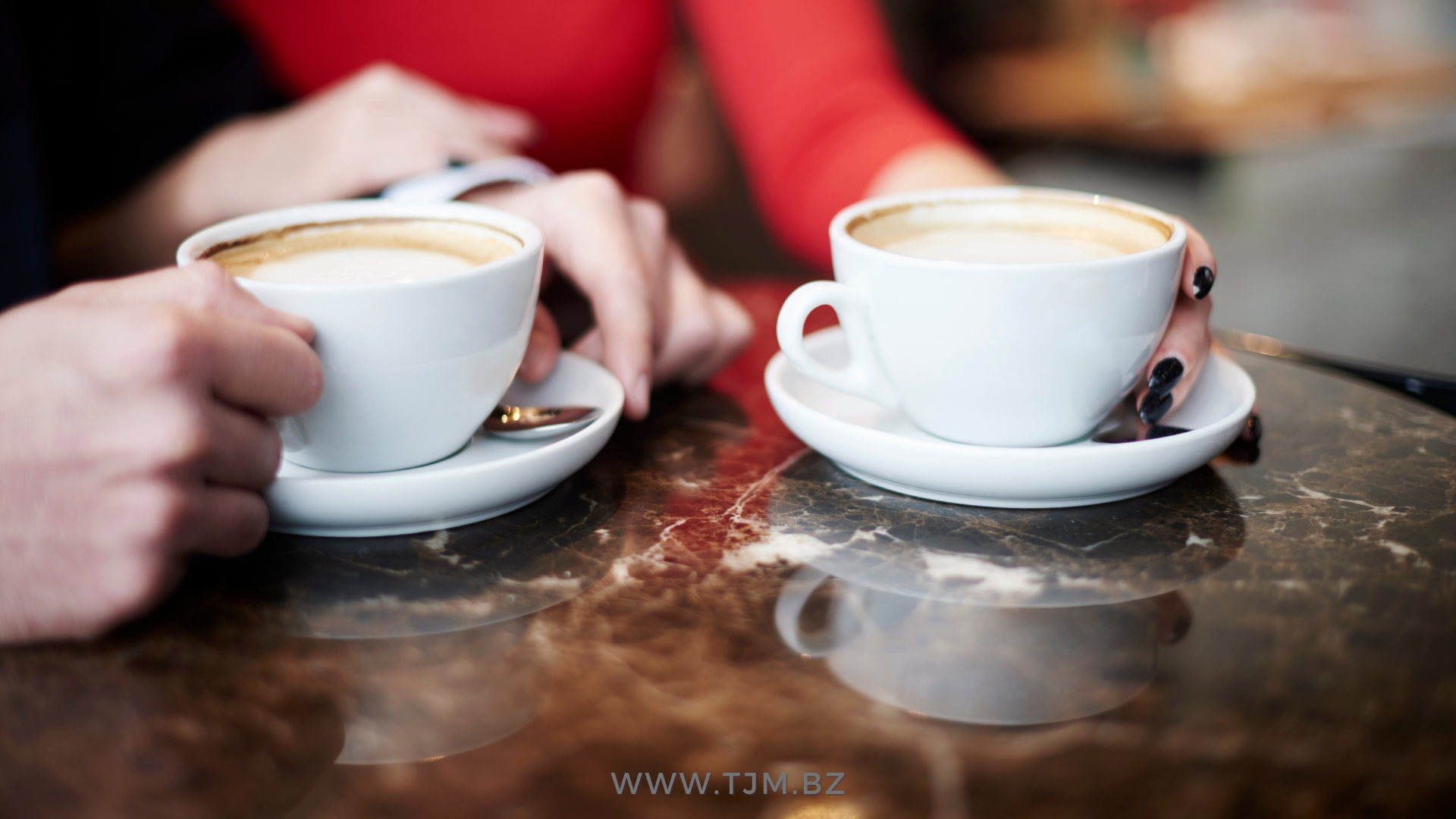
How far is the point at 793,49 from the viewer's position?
53.2 inches

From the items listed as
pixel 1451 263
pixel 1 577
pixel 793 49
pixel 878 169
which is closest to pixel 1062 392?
pixel 1 577

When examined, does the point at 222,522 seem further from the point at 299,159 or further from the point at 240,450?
the point at 299,159

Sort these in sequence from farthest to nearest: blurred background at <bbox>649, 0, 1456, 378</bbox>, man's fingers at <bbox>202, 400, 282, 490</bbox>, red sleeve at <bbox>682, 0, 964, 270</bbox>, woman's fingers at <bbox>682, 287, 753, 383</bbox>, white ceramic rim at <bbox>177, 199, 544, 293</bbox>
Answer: blurred background at <bbox>649, 0, 1456, 378</bbox> < red sleeve at <bbox>682, 0, 964, 270</bbox> < woman's fingers at <bbox>682, 287, 753, 383</bbox> < white ceramic rim at <bbox>177, 199, 544, 293</bbox> < man's fingers at <bbox>202, 400, 282, 490</bbox>

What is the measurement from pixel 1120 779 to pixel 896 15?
3.36 metres

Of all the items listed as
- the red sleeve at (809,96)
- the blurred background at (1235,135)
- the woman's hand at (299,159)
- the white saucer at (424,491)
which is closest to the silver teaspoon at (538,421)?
the white saucer at (424,491)

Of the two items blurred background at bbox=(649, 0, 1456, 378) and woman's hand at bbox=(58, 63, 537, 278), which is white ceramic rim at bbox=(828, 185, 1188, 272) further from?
blurred background at bbox=(649, 0, 1456, 378)

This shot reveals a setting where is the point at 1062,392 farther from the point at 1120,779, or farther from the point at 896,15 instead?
the point at 896,15

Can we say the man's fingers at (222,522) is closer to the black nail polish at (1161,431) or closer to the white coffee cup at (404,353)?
the white coffee cup at (404,353)

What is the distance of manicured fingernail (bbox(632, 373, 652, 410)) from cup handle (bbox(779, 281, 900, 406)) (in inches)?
3.9

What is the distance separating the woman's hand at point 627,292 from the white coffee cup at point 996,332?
0.13 meters

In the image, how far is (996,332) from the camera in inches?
20.7

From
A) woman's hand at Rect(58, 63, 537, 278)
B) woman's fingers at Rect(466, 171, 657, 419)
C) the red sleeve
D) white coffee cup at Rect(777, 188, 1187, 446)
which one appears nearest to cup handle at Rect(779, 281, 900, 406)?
white coffee cup at Rect(777, 188, 1187, 446)

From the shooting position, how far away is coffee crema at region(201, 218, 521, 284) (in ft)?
1.83

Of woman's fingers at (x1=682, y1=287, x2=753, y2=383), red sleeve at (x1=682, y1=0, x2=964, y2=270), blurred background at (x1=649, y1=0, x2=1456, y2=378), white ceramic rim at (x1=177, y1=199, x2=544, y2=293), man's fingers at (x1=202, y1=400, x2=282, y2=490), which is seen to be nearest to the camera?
man's fingers at (x1=202, y1=400, x2=282, y2=490)
